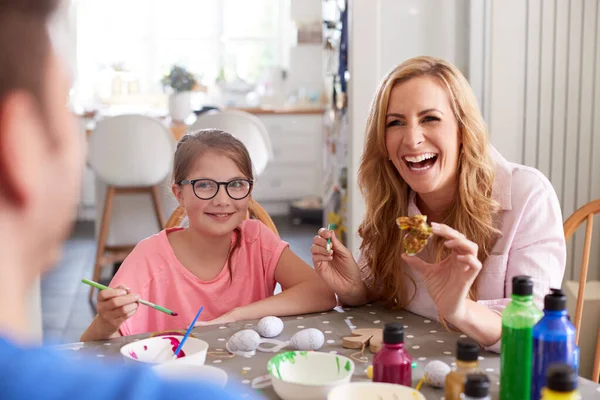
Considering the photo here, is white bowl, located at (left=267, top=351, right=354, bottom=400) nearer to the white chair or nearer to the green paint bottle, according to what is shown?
the green paint bottle

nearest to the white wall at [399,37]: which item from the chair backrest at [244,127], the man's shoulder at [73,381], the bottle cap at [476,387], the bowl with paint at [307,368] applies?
the chair backrest at [244,127]

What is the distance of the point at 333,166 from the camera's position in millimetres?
3906

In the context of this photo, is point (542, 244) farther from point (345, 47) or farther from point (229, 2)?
point (229, 2)

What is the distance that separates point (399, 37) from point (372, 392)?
226 cm

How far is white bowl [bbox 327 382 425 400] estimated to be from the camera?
1080 mm

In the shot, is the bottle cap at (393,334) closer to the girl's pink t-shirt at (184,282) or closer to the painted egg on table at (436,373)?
the painted egg on table at (436,373)

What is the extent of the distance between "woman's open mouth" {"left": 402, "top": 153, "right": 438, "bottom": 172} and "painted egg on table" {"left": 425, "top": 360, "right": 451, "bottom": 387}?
58 centimetres

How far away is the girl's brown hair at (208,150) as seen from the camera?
6.10 feet

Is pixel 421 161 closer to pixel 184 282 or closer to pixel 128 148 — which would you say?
pixel 184 282

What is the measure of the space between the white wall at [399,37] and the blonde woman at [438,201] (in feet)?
4.36

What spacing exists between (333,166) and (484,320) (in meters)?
2.55

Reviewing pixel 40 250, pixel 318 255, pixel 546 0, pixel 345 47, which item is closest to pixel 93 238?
pixel 345 47

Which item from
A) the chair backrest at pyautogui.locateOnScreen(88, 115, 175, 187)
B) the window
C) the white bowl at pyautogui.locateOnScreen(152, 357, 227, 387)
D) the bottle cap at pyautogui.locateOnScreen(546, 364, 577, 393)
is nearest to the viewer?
the bottle cap at pyautogui.locateOnScreen(546, 364, 577, 393)

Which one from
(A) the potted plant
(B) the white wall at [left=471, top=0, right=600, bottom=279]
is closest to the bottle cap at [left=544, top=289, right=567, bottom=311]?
(B) the white wall at [left=471, top=0, right=600, bottom=279]
